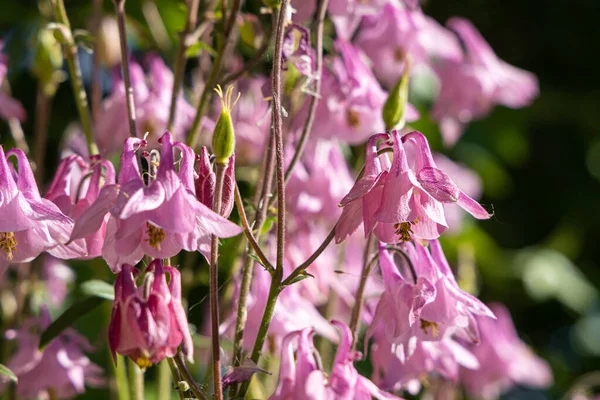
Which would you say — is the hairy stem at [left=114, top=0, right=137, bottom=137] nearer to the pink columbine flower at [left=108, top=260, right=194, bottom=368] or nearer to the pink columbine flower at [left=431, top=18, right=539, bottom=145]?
the pink columbine flower at [left=108, top=260, right=194, bottom=368]

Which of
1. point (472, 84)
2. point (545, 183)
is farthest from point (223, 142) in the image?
point (545, 183)

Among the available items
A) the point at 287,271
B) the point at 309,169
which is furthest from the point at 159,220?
the point at 309,169

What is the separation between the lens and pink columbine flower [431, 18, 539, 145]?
1.56 m

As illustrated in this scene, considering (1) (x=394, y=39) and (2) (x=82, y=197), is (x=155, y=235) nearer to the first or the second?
(2) (x=82, y=197)

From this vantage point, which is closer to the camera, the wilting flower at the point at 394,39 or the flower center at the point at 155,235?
the flower center at the point at 155,235

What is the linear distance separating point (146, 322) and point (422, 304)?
0.28 meters

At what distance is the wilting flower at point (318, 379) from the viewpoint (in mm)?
808

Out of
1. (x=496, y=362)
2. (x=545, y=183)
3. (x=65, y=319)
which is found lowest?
(x=545, y=183)

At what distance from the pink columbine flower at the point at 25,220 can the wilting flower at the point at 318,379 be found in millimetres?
248

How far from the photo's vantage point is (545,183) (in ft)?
10.6

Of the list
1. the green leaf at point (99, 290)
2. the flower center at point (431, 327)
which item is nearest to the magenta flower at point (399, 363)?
the flower center at point (431, 327)

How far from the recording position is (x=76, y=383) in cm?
108

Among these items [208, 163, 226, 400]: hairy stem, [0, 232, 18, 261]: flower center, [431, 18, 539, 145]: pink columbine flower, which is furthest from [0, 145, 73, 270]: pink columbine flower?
[431, 18, 539, 145]: pink columbine flower

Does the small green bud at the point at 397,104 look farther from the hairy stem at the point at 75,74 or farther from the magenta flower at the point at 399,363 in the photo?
the hairy stem at the point at 75,74
